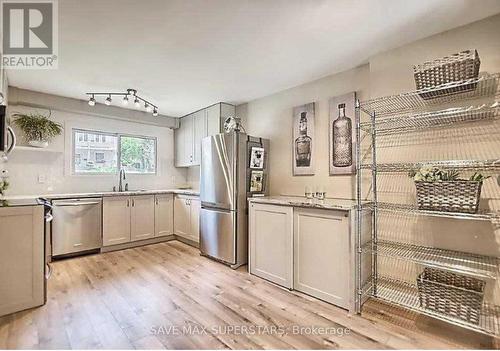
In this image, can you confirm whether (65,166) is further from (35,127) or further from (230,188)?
(230,188)

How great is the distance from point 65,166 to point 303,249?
151 inches

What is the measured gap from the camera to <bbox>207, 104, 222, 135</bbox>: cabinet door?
412 centimetres

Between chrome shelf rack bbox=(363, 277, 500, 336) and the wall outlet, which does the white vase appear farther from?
chrome shelf rack bbox=(363, 277, 500, 336)

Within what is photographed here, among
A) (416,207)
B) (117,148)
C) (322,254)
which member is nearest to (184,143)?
(117,148)

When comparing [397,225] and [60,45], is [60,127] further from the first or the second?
[397,225]

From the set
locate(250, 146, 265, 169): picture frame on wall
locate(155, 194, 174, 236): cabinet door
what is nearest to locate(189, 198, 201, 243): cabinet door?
locate(155, 194, 174, 236): cabinet door

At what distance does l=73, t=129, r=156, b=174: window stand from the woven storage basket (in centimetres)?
453

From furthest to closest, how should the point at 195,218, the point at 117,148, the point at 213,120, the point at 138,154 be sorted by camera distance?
the point at 138,154 < the point at 117,148 < the point at 213,120 < the point at 195,218

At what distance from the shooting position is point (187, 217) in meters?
4.30

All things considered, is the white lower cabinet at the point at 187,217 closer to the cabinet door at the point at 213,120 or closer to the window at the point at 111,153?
the window at the point at 111,153

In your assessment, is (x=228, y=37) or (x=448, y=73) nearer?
(x=448, y=73)

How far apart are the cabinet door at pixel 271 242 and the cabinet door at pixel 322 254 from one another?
0.31 ft

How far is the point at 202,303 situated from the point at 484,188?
2.46 m

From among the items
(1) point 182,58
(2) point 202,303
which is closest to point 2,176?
(1) point 182,58
